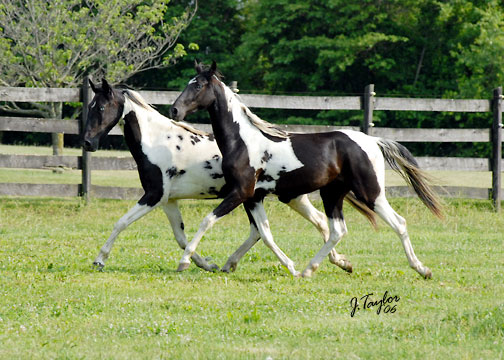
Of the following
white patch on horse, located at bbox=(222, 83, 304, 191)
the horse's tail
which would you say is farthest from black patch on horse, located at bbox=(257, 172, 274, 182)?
the horse's tail

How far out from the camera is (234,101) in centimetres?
871

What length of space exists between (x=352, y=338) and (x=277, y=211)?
28.4ft

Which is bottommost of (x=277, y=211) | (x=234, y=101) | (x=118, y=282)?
(x=277, y=211)

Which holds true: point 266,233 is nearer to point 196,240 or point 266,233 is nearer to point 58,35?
point 196,240

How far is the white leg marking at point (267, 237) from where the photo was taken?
851 centimetres

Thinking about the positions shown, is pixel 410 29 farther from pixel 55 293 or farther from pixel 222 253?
pixel 55 293

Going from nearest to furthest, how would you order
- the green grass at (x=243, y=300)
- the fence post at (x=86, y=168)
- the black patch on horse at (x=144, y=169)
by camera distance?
1. the green grass at (x=243, y=300)
2. the black patch on horse at (x=144, y=169)
3. the fence post at (x=86, y=168)

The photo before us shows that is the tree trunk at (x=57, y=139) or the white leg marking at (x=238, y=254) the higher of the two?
the white leg marking at (x=238, y=254)

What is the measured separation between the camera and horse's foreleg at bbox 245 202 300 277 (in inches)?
335

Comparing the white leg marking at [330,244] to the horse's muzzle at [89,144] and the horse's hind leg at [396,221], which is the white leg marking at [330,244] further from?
the horse's muzzle at [89,144]

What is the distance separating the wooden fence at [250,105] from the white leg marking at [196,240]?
6160 millimetres

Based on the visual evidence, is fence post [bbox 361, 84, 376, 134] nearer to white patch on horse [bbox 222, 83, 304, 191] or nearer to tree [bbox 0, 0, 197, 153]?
white patch on horse [bbox 222, 83, 304, 191]

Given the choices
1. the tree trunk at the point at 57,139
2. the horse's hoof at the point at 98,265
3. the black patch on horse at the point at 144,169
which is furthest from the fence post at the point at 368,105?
the tree trunk at the point at 57,139

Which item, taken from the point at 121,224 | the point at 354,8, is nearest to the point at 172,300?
the point at 121,224
